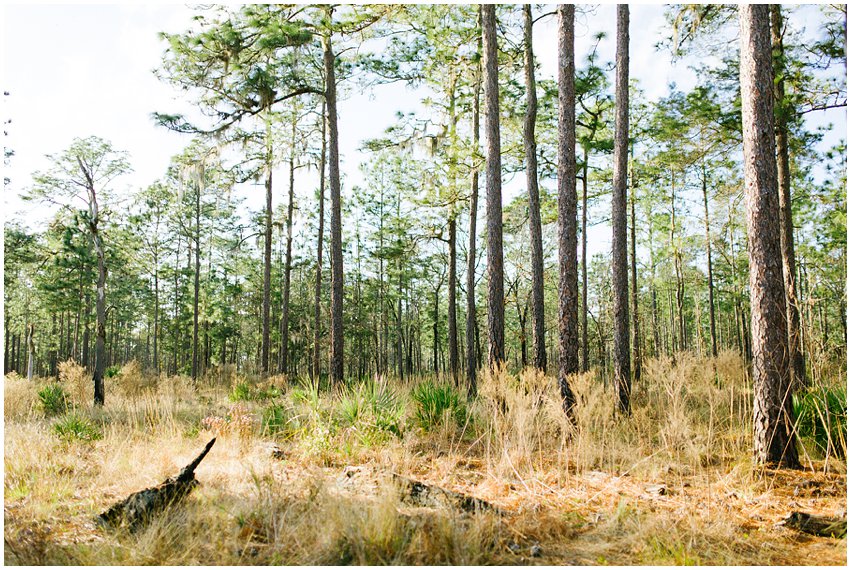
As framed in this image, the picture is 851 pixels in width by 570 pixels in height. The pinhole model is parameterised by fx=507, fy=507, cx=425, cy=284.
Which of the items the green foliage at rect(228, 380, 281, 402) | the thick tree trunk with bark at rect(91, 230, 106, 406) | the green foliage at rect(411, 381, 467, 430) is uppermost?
the thick tree trunk with bark at rect(91, 230, 106, 406)

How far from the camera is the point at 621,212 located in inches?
340

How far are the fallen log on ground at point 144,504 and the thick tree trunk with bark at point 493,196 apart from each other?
18.0ft

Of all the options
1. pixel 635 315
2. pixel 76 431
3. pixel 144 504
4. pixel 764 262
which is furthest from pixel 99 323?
pixel 635 315

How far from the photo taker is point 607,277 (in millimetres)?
26000

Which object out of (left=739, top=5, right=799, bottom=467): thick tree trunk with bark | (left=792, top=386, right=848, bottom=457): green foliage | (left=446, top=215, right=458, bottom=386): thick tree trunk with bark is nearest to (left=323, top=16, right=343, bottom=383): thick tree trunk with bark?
(left=446, top=215, right=458, bottom=386): thick tree trunk with bark

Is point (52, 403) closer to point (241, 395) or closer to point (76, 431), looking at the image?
point (241, 395)

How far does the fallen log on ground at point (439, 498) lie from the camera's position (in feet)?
12.5

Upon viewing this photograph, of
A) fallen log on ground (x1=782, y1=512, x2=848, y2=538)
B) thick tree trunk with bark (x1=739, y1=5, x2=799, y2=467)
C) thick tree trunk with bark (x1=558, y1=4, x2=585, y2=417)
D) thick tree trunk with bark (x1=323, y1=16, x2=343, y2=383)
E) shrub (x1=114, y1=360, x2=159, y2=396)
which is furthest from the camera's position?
shrub (x1=114, y1=360, x2=159, y2=396)

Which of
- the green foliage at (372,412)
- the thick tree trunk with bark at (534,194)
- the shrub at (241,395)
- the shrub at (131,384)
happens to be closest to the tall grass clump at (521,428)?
the green foliage at (372,412)

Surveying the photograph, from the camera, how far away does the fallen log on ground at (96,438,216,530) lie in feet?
12.1

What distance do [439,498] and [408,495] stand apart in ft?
0.86

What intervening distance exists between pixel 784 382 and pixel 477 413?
389 centimetres

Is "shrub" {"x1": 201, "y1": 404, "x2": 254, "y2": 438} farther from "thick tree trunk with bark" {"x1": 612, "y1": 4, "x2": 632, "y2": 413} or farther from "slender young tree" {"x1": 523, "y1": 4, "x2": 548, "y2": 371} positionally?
"slender young tree" {"x1": 523, "y1": 4, "x2": 548, "y2": 371}

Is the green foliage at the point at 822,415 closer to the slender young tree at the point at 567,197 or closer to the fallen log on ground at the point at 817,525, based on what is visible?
the fallen log on ground at the point at 817,525
